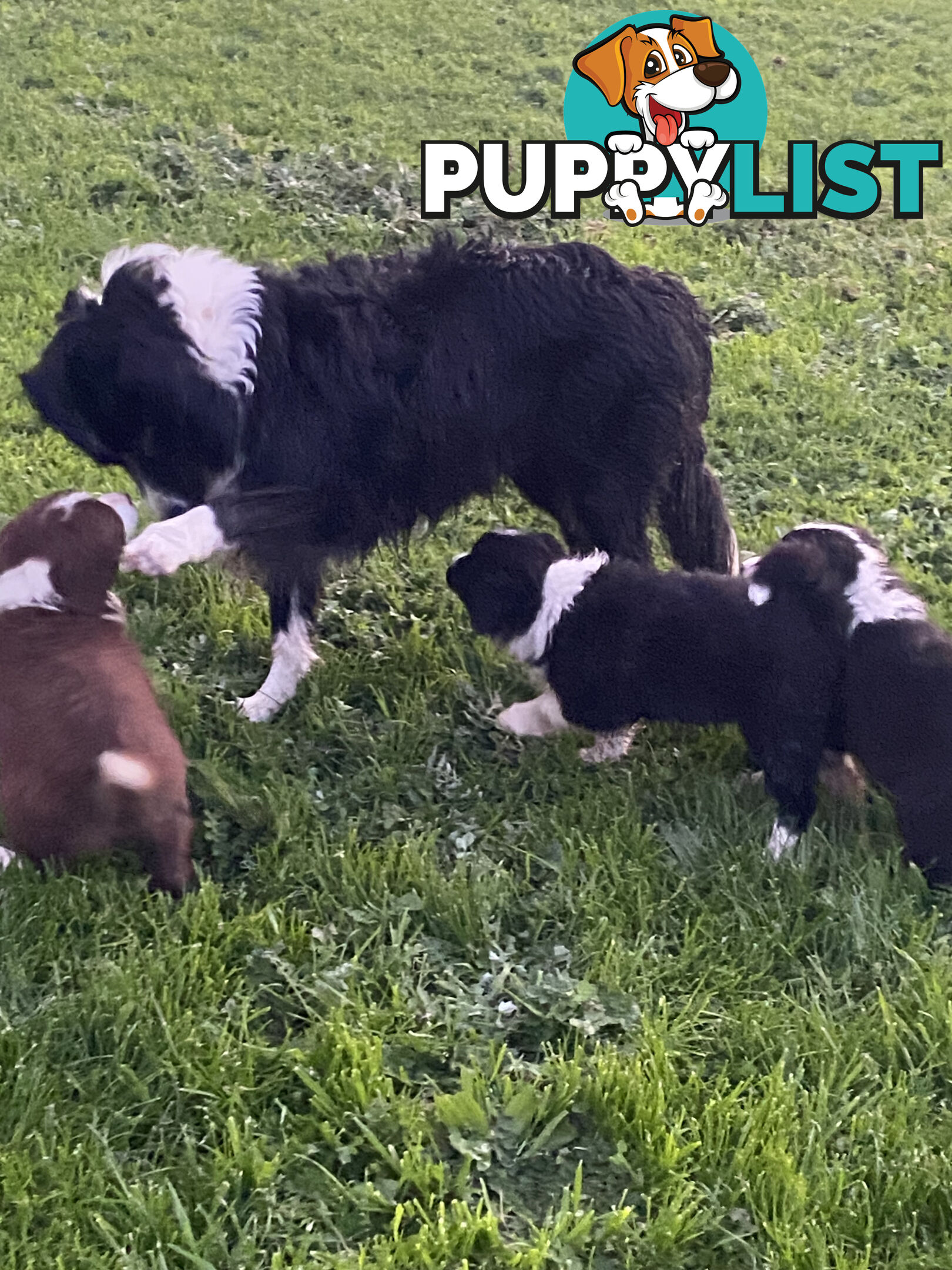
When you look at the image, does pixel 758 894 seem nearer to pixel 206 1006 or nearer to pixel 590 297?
pixel 206 1006

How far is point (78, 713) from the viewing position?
2.35 meters

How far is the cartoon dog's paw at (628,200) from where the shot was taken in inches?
260

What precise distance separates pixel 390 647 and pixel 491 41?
25.1ft

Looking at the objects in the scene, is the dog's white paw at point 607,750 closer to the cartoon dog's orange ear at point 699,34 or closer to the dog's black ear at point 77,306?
the dog's black ear at point 77,306

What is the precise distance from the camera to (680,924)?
2.60m

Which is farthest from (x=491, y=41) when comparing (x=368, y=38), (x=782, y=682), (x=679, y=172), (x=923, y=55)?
(x=782, y=682)

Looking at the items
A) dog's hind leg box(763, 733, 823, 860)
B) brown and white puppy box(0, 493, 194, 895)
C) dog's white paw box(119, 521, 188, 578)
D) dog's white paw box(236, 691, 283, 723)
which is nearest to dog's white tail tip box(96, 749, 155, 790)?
brown and white puppy box(0, 493, 194, 895)

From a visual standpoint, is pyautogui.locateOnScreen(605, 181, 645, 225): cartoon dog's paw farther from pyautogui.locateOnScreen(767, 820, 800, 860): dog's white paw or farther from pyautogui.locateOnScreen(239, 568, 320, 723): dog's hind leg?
pyautogui.locateOnScreen(767, 820, 800, 860): dog's white paw

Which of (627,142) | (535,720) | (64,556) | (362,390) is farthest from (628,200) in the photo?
(64,556)

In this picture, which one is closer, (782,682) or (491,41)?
(782,682)

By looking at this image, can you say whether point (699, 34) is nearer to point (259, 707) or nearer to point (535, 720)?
point (535, 720)

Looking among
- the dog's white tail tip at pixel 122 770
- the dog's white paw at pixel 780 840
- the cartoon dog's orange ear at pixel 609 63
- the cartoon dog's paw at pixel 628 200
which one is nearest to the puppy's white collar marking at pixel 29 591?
the dog's white tail tip at pixel 122 770

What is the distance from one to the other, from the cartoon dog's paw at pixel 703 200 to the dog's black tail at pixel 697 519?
3.73 m

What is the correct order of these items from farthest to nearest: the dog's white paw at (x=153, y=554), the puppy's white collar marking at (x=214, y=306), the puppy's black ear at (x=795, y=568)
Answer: the puppy's black ear at (x=795, y=568)
the puppy's white collar marking at (x=214, y=306)
the dog's white paw at (x=153, y=554)
